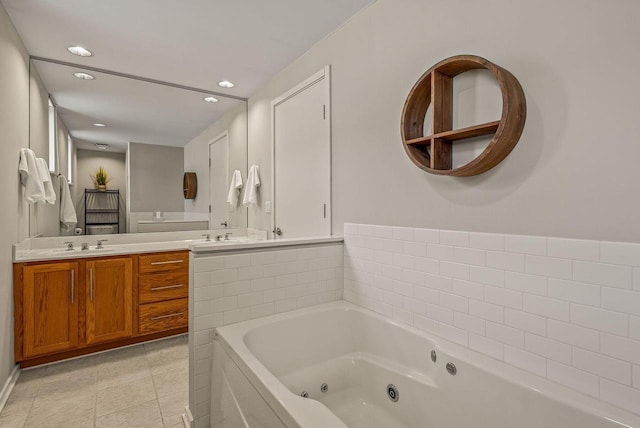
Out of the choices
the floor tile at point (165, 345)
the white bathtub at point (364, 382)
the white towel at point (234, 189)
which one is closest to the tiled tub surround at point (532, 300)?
the white bathtub at point (364, 382)

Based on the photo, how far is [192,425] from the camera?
178cm

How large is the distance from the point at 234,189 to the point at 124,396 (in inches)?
84.6

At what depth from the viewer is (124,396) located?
2164 millimetres

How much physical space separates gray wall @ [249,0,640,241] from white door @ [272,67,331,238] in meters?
0.37

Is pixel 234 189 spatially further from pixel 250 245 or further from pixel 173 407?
pixel 173 407

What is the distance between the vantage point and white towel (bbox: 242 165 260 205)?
3.45 m

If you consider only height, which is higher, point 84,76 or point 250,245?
point 84,76

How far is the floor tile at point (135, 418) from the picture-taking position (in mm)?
1880

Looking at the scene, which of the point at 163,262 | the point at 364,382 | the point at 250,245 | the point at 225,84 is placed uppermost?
the point at 225,84

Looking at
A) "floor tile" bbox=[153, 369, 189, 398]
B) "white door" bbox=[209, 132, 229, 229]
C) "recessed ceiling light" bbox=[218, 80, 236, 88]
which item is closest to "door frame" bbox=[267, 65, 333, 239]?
"recessed ceiling light" bbox=[218, 80, 236, 88]

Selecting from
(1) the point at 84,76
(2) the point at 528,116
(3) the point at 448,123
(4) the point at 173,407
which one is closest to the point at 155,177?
(1) the point at 84,76

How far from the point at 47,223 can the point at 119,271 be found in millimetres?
738

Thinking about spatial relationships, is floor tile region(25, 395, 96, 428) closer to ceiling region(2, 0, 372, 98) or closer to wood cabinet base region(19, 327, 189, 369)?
wood cabinet base region(19, 327, 189, 369)

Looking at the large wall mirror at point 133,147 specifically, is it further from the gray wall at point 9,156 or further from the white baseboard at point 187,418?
the white baseboard at point 187,418
